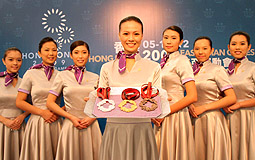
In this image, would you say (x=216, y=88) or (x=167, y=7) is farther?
(x=167, y=7)

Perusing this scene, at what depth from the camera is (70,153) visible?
312 cm

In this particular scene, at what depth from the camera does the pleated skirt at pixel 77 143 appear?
3143 millimetres

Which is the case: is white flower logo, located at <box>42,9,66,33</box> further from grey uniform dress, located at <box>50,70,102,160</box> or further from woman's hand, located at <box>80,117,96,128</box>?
woman's hand, located at <box>80,117,96,128</box>

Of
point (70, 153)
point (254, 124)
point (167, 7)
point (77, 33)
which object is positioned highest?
point (167, 7)

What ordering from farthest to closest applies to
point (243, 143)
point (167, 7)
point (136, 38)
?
point (167, 7) < point (243, 143) < point (136, 38)

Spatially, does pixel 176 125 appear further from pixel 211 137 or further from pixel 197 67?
pixel 197 67

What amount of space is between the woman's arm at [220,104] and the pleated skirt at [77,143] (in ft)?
4.05

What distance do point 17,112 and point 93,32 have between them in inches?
70.2

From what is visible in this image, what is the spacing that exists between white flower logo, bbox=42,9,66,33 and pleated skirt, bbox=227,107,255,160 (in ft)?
10.1

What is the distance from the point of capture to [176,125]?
9.71ft

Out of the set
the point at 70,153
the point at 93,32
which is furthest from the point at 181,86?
the point at 93,32

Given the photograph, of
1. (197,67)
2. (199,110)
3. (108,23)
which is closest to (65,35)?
(108,23)

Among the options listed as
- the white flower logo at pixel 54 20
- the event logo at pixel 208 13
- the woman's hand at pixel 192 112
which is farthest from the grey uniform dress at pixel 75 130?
the event logo at pixel 208 13

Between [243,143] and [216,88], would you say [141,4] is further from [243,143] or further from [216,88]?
[243,143]
